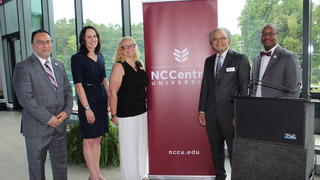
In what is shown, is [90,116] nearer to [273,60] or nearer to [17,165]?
[273,60]

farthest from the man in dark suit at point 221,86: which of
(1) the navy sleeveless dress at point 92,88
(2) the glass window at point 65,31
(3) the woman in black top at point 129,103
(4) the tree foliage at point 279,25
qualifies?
(2) the glass window at point 65,31

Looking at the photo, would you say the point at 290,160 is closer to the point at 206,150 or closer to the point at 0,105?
the point at 206,150

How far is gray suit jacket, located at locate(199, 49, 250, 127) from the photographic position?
2432 mm

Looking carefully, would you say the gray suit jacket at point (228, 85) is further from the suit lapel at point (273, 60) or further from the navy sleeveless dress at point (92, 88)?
the navy sleeveless dress at point (92, 88)

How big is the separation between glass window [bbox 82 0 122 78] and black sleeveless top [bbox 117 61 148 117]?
7.57ft

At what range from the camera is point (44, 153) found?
247cm

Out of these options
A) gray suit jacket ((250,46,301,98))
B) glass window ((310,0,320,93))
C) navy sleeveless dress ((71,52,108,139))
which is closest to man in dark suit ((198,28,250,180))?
gray suit jacket ((250,46,301,98))

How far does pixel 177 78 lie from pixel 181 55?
0.24 m

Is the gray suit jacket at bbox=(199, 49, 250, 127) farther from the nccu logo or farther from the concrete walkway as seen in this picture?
the concrete walkway

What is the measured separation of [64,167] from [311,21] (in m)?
3.17

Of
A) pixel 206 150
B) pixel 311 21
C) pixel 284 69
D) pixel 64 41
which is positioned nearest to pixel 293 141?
pixel 284 69

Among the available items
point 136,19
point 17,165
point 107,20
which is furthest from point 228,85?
point 107,20

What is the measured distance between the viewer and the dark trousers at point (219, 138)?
2529mm

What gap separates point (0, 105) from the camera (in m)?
9.41
